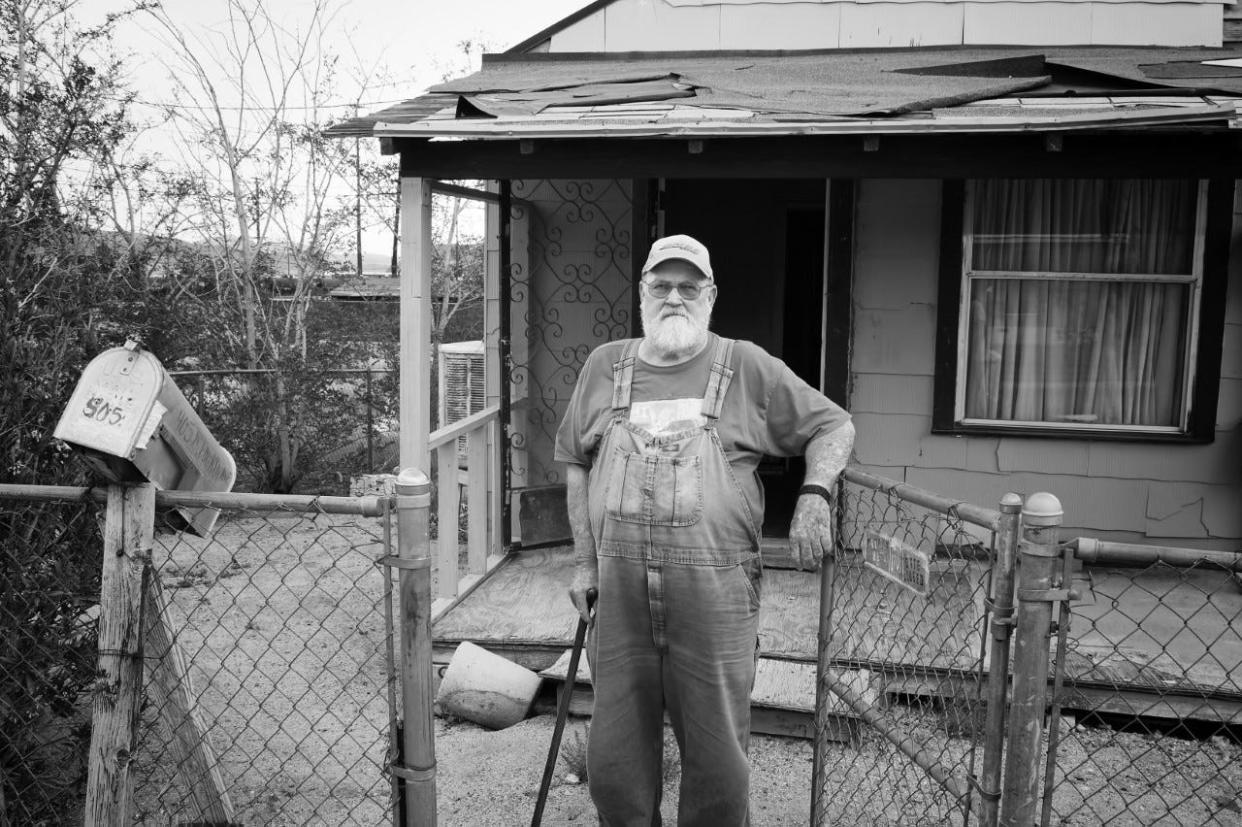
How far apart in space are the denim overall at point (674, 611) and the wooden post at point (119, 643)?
1245 mm

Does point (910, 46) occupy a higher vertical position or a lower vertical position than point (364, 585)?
higher

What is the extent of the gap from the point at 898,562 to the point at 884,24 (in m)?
5.02

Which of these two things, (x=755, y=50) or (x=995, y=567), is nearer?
(x=995, y=567)

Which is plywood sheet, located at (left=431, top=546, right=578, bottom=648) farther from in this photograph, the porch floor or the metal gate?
the metal gate

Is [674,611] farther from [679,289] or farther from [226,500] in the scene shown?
[226,500]

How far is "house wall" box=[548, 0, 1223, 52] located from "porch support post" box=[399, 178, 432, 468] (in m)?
2.47

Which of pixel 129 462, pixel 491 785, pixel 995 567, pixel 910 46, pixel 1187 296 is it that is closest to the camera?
pixel 995 567

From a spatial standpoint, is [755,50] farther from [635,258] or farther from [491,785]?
[491,785]

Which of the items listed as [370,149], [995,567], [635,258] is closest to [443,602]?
[635,258]

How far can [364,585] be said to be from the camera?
22.8 ft

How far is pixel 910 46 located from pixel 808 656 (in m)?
4.04

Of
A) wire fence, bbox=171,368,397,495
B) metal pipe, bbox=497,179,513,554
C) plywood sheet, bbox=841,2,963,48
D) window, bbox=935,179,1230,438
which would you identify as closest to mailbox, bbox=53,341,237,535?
metal pipe, bbox=497,179,513,554

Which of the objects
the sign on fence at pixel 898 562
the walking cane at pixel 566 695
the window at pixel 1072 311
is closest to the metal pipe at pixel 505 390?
the window at pixel 1072 311

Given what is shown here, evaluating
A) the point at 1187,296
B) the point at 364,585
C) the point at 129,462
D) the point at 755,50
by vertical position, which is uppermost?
the point at 755,50
